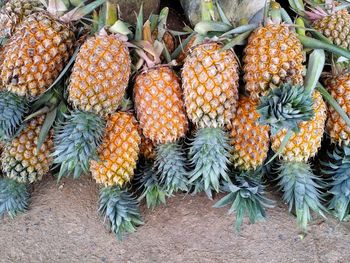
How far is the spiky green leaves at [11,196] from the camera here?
1.57 metres

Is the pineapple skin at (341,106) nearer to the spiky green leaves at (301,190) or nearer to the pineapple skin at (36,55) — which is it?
the spiky green leaves at (301,190)

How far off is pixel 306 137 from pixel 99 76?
0.75 metres

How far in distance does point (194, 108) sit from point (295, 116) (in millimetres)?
335

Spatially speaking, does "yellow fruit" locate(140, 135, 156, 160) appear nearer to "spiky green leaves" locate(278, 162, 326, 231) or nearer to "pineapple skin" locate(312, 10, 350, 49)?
"spiky green leaves" locate(278, 162, 326, 231)

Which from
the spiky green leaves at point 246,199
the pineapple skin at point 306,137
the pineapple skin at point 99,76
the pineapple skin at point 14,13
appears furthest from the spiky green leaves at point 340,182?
the pineapple skin at point 14,13

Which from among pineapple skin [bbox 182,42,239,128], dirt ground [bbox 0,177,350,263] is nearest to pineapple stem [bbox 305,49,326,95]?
pineapple skin [bbox 182,42,239,128]

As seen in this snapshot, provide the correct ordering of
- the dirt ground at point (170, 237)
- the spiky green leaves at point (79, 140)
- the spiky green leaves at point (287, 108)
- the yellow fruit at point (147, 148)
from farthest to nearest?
the yellow fruit at point (147, 148) < the dirt ground at point (170, 237) < the spiky green leaves at point (79, 140) < the spiky green leaves at point (287, 108)

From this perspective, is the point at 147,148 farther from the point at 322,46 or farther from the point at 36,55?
the point at 322,46

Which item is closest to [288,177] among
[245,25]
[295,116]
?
[295,116]

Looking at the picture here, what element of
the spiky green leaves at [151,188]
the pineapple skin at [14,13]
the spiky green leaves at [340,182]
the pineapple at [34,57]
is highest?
the pineapple skin at [14,13]

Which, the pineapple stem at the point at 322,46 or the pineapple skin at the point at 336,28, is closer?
the pineapple stem at the point at 322,46

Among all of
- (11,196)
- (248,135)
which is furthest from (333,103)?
(11,196)

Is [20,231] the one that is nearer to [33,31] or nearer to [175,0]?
[33,31]

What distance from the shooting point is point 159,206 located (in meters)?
1.65
